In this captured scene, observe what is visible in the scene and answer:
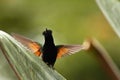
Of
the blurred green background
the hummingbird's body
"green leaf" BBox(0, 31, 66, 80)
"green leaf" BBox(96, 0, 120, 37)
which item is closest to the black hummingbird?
the hummingbird's body

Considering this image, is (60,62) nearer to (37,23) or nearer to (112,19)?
(37,23)

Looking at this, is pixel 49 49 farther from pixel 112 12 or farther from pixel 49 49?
pixel 112 12

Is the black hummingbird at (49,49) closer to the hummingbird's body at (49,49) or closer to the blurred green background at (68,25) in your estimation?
the hummingbird's body at (49,49)

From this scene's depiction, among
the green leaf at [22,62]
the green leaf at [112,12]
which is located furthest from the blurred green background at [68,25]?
the green leaf at [22,62]

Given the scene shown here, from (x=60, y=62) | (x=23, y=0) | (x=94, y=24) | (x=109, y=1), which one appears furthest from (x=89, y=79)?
(x=109, y=1)

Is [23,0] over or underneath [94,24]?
over
